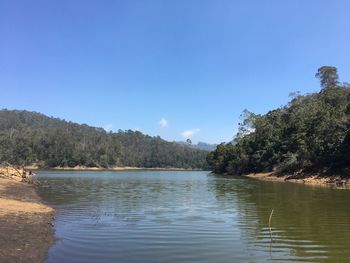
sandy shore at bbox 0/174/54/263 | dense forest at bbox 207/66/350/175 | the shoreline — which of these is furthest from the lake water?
dense forest at bbox 207/66/350/175

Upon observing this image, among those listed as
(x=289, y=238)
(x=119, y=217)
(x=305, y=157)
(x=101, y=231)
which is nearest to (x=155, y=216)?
(x=119, y=217)

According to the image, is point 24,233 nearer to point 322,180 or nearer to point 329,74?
point 322,180

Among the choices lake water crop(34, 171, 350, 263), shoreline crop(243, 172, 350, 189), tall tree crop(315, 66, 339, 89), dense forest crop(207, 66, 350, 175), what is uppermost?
tall tree crop(315, 66, 339, 89)

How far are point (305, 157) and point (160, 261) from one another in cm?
7125

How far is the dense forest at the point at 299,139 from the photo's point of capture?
72.6 m

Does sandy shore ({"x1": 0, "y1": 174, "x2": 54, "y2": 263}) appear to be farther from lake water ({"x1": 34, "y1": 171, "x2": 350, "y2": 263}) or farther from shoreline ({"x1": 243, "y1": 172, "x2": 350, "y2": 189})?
shoreline ({"x1": 243, "y1": 172, "x2": 350, "y2": 189})

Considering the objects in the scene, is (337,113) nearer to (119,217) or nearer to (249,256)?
(119,217)

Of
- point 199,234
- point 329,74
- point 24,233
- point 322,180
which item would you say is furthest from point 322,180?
point 329,74

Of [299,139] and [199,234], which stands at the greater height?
[299,139]

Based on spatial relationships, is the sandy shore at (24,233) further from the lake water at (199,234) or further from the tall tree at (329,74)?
the tall tree at (329,74)

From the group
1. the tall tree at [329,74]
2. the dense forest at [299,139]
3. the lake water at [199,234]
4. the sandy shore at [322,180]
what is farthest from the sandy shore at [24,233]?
the tall tree at [329,74]

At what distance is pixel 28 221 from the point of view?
20344 mm

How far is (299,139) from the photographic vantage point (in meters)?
88.4

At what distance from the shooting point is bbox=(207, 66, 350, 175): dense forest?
7262 centimetres
